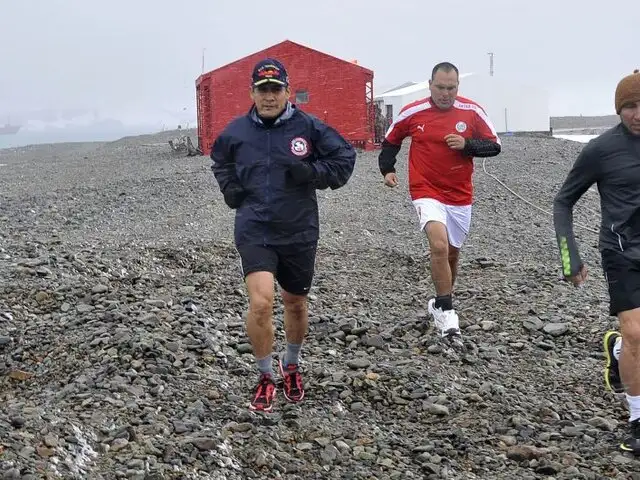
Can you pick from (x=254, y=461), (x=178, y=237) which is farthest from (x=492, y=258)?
(x=254, y=461)

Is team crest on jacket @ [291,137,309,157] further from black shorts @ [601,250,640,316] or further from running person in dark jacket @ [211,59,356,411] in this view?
black shorts @ [601,250,640,316]

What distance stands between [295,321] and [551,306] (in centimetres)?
357

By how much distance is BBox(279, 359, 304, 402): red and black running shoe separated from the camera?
223 inches

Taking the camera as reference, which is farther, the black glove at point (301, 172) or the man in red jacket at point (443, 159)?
the man in red jacket at point (443, 159)

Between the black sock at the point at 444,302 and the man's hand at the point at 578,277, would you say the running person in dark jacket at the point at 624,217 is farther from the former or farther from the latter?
the black sock at the point at 444,302

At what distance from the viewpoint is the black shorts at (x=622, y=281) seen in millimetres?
4918

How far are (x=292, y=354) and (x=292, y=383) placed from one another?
0.20m

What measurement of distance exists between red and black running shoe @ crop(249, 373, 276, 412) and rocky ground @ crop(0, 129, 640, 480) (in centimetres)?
12

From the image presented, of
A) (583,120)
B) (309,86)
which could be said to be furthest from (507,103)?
(583,120)

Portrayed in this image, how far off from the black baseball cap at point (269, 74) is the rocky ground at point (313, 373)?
211 cm

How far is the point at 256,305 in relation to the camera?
5.31 m

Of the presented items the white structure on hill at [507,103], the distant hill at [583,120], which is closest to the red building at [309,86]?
the white structure on hill at [507,103]

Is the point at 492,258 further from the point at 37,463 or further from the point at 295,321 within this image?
the point at 37,463

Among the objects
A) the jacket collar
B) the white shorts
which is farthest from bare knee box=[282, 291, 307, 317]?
the white shorts
